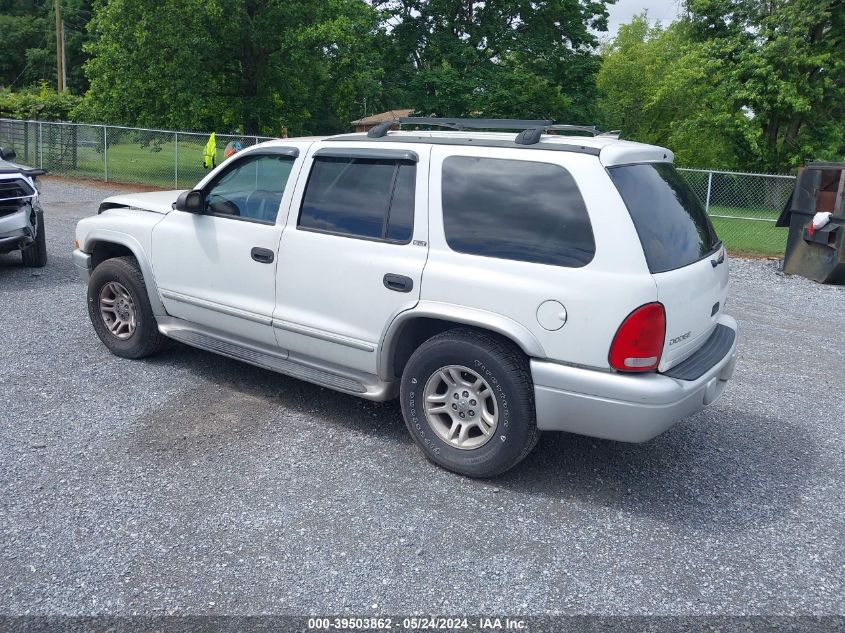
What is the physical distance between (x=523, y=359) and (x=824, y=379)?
3.77 m

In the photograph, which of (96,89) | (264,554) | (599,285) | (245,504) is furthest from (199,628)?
Answer: (96,89)

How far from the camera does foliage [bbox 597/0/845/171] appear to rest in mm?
28641

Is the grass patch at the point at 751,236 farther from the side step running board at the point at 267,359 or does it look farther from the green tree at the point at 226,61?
the green tree at the point at 226,61

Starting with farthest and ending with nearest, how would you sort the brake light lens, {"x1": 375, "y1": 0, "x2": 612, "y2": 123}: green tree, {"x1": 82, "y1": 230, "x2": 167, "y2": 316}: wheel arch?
{"x1": 375, "y1": 0, "x2": 612, "y2": 123}: green tree, {"x1": 82, "y1": 230, "x2": 167, "y2": 316}: wheel arch, the brake light lens

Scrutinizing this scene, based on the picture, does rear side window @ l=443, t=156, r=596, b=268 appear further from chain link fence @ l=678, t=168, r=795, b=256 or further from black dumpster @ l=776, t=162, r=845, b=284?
chain link fence @ l=678, t=168, r=795, b=256

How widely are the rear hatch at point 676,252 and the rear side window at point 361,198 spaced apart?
1209 mm

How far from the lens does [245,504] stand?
13.0 ft

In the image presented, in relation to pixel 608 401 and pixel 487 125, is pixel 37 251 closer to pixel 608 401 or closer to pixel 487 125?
pixel 487 125

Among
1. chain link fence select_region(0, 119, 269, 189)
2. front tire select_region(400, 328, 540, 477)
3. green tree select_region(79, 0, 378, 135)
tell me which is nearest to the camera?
front tire select_region(400, 328, 540, 477)

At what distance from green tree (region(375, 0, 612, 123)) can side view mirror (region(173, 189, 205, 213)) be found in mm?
29344

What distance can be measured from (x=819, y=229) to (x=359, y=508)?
946 centimetres

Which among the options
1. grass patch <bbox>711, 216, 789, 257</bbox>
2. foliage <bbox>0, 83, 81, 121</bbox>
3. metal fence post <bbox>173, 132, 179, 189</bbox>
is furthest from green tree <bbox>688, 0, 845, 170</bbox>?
foliage <bbox>0, 83, 81, 121</bbox>

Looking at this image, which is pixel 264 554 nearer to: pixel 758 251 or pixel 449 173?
pixel 449 173

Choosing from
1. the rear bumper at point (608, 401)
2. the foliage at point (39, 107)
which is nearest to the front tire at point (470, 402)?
the rear bumper at point (608, 401)
